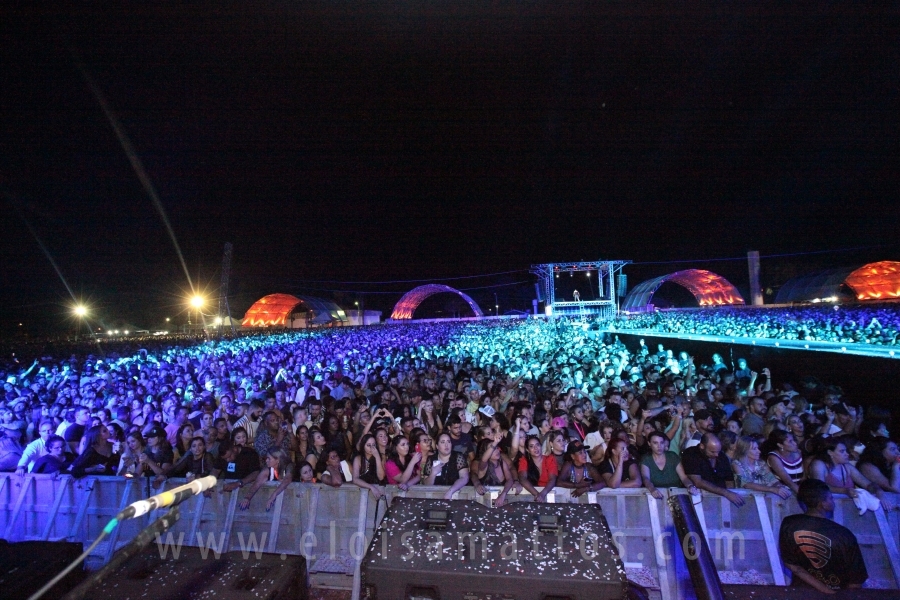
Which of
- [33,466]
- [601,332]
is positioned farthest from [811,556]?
[601,332]

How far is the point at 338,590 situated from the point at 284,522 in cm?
74

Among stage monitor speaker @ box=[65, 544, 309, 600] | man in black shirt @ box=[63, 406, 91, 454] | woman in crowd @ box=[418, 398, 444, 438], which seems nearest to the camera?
stage monitor speaker @ box=[65, 544, 309, 600]

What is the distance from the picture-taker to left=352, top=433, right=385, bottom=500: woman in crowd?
4.11 metres

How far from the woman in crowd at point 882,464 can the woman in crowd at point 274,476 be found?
16.1 ft

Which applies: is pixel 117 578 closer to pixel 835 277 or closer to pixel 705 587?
pixel 705 587

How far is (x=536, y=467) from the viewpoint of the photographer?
13.6 ft

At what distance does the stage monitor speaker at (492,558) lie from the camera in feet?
4.33

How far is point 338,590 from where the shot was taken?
3.62 meters

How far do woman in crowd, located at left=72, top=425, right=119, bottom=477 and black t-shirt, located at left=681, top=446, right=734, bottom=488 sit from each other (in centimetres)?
588

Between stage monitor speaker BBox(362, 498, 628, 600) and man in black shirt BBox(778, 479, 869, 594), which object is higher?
stage monitor speaker BBox(362, 498, 628, 600)

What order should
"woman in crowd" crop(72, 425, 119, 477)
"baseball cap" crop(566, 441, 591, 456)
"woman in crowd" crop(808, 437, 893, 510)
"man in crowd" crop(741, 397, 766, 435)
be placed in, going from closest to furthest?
"woman in crowd" crop(808, 437, 893, 510) → "baseball cap" crop(566, 441, 591, 456) → "woman in crowd" crop(72, 425, 119, 477) → "man in crowd" crop(741, 397, 766, 435)

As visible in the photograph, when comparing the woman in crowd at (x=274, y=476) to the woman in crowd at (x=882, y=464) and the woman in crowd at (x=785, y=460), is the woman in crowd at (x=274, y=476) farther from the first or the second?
the woman in crowd at (x=882, y=464)

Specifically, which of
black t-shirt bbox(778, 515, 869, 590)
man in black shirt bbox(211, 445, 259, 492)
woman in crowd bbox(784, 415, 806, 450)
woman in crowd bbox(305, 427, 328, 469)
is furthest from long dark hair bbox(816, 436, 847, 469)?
man in black shirt bbox(211, 445, 259, 492)

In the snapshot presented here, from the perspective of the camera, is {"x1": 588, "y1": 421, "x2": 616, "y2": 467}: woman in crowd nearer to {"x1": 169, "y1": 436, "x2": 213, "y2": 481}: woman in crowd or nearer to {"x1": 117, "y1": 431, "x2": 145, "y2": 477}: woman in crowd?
{"x1": 169, "y1": 436, "x2": 213, "y2": 481}: woman in crowd
